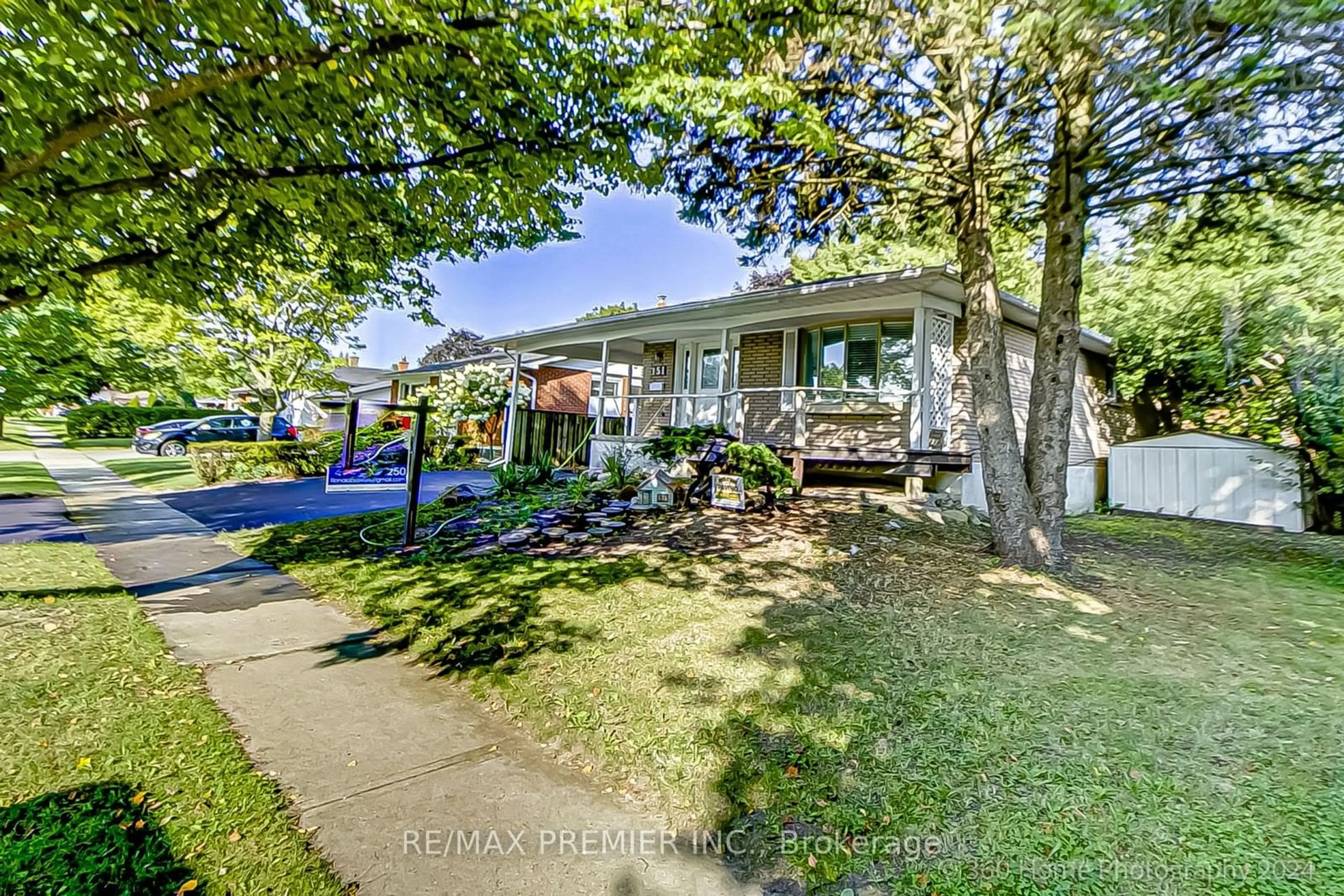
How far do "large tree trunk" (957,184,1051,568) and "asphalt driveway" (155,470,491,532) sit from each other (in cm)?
855

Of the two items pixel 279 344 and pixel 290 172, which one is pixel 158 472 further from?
pixel 290 172

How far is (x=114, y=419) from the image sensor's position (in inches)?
1152

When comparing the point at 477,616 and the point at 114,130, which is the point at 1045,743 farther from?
the point at 114,130

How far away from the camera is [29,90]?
2.67 metres

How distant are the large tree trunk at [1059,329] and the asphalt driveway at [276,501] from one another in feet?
29.8

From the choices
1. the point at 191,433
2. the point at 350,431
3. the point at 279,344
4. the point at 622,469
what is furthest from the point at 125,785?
the point at 191,433

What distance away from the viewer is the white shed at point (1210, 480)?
1007 centimetres

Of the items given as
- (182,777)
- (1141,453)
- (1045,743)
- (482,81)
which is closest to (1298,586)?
(1045,743)

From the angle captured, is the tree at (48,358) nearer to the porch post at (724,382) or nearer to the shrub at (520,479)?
the shrub at (520,479)

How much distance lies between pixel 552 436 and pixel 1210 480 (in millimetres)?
15250

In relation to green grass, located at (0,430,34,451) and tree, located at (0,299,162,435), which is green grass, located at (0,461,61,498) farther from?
tree, located at (0,299,162,435)

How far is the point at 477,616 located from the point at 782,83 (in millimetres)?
5146

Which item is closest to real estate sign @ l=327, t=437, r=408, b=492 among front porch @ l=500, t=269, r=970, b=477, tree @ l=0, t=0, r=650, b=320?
tree @ l=0, t=0, r=650, b=320

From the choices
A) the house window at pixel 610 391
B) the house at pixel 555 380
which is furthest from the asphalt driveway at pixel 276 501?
the house window at pixel 610 391
